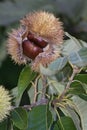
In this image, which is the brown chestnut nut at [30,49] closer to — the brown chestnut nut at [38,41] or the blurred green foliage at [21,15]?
the brown chestnut nut at [38,41]

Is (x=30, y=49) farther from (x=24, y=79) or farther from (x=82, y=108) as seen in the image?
(x=82, y=108)

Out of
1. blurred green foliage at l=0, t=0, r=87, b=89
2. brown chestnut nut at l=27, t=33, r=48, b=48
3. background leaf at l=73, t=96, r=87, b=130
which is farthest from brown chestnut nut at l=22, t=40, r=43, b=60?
blurred green foliage at l=0, t=0, r=87, b=89

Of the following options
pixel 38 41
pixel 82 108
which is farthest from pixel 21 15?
pixel 82 108

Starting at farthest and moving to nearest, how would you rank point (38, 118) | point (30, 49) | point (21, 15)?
point (21, 15) → point (30, 49) → point (38, 118)

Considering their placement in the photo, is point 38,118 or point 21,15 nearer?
point 38,118

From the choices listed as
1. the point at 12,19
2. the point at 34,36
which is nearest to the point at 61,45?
the point at 34,36

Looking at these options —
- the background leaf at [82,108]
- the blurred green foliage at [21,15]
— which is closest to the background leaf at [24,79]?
the background leaf at [82,108]

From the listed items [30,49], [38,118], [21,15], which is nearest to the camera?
[38,118]
